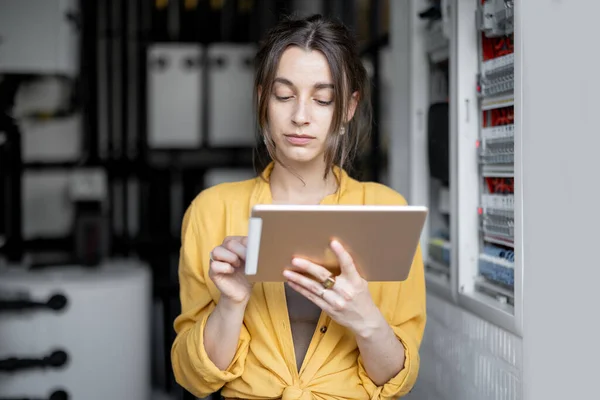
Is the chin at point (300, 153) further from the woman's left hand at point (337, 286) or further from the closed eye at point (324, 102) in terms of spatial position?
the woman's left hand at point (337, 286)

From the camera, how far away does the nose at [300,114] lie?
54.1 inches

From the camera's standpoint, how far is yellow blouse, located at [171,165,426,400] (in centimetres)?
142

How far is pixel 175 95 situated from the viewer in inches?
138

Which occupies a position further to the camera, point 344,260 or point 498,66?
point 498,66

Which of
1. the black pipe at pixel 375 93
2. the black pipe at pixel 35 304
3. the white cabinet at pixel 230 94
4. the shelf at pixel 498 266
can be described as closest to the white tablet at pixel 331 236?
the shelf at pixel 498 266

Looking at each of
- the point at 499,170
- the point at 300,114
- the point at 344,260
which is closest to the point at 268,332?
the point at 344,260

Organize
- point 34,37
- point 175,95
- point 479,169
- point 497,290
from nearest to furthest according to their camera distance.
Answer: point 497,290
point 479,169
point 34,37
point 175,95

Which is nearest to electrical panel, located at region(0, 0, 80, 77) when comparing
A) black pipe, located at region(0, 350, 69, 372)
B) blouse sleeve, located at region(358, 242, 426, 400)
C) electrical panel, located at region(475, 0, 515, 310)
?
Answer: black pipe, located at region(0, 350, 69, 372)

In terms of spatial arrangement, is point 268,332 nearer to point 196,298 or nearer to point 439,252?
point 196,298

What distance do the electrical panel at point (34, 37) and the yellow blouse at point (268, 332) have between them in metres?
1.43

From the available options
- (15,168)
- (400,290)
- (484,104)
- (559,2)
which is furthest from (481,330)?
(15,168)

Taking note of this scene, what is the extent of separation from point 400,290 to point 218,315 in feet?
1.41

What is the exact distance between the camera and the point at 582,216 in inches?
46.6

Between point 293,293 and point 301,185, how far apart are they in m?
0.25
